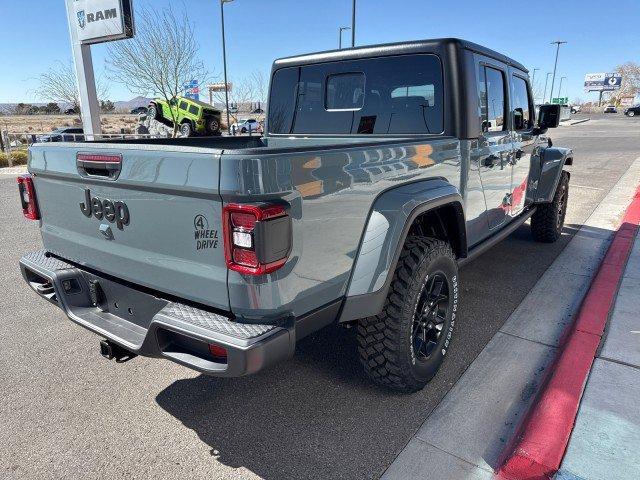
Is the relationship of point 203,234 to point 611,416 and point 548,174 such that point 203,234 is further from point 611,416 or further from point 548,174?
point 548,174

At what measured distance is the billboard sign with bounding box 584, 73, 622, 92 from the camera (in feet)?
371

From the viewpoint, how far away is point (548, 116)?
16.0ft

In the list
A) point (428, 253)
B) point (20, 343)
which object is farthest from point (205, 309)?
point (20, 343)

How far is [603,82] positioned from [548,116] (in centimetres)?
13298

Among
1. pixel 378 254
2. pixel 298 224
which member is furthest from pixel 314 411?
pixel 298 224

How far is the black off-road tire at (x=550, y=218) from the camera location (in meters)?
5.57

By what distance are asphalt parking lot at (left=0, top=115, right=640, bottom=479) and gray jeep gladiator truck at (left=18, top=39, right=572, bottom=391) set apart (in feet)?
1.09

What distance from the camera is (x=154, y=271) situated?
2150 mm

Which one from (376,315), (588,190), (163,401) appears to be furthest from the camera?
(588,190)

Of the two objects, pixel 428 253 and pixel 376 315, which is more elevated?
pixel 428 253

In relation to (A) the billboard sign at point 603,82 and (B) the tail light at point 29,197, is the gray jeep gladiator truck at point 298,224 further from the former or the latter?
(A) the billboard sign at point 603,82

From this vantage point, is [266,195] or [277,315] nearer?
[266,195]

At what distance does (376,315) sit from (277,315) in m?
0.74

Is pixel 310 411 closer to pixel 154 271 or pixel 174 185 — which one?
pixel 154 271
